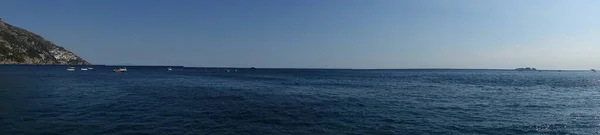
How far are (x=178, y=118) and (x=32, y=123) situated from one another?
10.3 metres

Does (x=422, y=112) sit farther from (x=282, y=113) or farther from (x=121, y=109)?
(x=121, y=109)

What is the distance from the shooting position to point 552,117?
35.3m

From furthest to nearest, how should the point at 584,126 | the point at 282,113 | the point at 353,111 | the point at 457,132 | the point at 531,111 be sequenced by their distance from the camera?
the point at 531,111 < the point at 353,111 < the point at 282,113 < the point at 584,126 < the point at 457,132

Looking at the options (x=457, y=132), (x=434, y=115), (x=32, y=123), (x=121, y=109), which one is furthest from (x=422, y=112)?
(x=32, y=123)

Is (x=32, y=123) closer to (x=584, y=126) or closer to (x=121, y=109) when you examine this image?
(x=121, y=109)

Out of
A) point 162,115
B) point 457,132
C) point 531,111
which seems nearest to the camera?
point 457,132

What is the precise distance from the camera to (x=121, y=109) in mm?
36094

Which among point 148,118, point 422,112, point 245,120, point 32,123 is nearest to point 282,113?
point 245,120

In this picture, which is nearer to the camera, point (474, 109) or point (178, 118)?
point (178, 118)

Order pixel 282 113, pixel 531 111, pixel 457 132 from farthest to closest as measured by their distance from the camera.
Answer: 1. pixel 531 111
2. pixel 282 113
3. pixel 457 132

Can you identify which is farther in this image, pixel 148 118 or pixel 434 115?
pixel 434 115

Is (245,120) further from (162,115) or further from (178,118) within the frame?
(162,115)

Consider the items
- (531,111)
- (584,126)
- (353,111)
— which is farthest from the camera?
(531,111)

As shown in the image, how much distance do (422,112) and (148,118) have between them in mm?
26501
